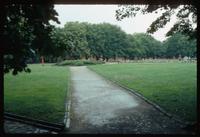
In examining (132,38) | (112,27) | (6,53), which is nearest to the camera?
(6,53)

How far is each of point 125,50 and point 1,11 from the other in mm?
96545

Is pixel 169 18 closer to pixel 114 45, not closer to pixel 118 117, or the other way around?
pixel 118 117

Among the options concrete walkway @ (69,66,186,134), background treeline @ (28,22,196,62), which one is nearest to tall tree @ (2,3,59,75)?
concrete walkway @ (69,66,186,134)

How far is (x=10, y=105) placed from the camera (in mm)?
11555

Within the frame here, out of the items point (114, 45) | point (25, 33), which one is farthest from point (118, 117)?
point (114, 45)

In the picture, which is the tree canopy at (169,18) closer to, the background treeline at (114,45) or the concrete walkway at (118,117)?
the concrete walkway at (118,117)

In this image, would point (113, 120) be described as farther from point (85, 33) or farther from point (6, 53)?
point (85, 33)

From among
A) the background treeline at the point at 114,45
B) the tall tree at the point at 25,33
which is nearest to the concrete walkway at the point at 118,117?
the tall tree at the point at 25,33

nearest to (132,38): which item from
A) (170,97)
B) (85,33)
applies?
(85,33)

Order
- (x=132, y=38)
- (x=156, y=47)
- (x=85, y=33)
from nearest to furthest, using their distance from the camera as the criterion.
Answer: (x=85, y=33)
(x=132, y=38)
(x=156, y=47)

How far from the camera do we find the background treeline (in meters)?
79.3

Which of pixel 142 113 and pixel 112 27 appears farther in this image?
pixel 112 27

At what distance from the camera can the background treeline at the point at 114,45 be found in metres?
79.3

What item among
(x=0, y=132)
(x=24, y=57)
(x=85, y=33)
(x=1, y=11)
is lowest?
(x=0, y=132)
